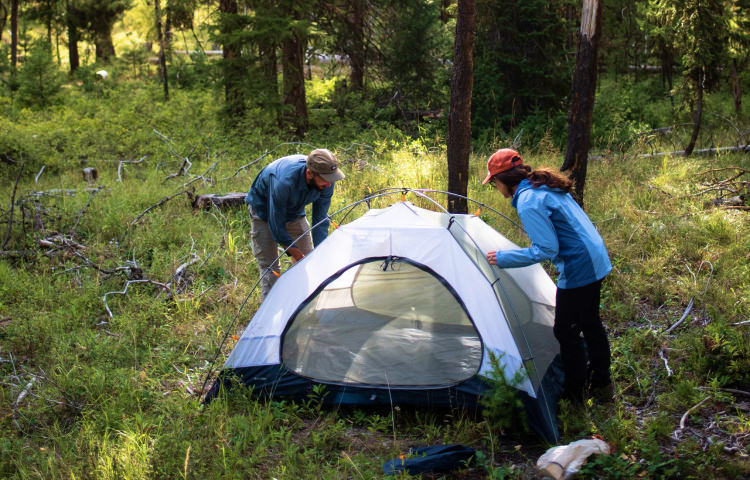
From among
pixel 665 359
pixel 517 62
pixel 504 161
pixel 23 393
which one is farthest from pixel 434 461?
pixel 517 62

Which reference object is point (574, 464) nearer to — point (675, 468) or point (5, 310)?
point (675, 468)

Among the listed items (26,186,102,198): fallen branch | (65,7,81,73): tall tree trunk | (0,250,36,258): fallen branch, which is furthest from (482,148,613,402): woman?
(65,7,81,73): tall tree trunk

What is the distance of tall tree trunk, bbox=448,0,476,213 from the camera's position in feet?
21.0

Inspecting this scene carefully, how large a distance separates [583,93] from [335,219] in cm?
353

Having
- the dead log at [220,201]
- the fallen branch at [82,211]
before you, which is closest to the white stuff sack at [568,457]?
the dead log at [220,201]

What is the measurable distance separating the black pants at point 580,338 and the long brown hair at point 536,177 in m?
Result: 0.70

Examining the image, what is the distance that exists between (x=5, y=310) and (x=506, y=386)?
4.91m

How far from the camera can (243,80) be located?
38.5 ft

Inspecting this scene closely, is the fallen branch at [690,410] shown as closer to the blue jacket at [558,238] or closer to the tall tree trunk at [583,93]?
the blue jacket at [558,238]

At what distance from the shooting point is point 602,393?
4152 mm

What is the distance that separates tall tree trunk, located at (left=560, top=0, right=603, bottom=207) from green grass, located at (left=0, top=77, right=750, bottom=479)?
566mm

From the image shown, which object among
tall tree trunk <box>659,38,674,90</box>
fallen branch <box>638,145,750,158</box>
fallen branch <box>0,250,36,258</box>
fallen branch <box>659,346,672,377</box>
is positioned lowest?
fallen branch <box>659,346,672,377</box>

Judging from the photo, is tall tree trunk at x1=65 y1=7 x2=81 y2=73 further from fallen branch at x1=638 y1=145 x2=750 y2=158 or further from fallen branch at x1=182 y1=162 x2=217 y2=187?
fallen branch at x1=638 y1=145 x2=750 y2=158

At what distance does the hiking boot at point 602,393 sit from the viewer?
4130 millimetres
